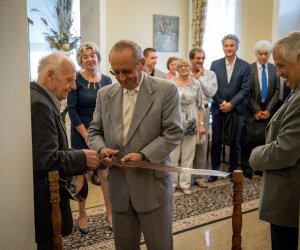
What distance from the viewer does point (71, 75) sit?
5.73ft

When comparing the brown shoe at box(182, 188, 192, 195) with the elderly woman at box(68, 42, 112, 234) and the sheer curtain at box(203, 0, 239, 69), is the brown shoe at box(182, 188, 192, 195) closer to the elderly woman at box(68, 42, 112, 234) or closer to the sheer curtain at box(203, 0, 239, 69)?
the elderly woman at box(68, 42, 112, 234)

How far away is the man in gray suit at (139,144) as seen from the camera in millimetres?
1658

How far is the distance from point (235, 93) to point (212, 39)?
2.40 meters

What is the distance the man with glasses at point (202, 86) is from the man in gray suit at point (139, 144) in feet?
7.55

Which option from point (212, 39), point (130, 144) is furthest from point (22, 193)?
point (212, 39)

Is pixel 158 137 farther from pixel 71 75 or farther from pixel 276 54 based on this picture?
pixel 276 54

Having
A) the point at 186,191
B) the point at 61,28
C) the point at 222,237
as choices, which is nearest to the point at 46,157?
the point at 222,237

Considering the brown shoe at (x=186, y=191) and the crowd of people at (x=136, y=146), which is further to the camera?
the brown shoe at (x=186, y=191)

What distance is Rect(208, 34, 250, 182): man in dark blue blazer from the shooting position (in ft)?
13.7

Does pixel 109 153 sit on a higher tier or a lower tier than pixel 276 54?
lower

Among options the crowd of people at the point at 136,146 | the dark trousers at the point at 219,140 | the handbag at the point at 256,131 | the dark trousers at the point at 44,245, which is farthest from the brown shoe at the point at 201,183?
the dark trousers at the point at 44,245

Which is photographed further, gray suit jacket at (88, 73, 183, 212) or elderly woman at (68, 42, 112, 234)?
elderly woman at (68, 42, 112, 234)

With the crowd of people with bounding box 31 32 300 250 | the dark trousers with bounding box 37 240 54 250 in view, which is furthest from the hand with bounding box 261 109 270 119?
the dark trousers with bounding box 37 240 54 250

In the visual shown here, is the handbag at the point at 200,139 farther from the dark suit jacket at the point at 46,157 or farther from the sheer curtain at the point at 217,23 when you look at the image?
the sheer curtain at the point at 217,23
